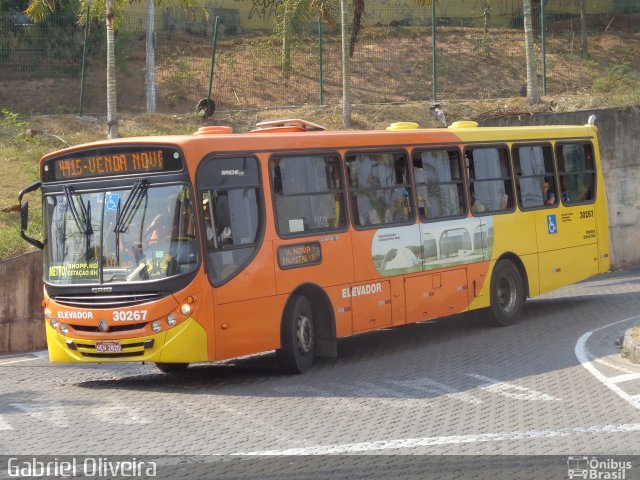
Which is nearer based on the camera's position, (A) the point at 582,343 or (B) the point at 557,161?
(A) the point at 582,343

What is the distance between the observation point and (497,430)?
9.73 m

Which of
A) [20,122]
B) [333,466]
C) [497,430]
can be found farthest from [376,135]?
[20,122]

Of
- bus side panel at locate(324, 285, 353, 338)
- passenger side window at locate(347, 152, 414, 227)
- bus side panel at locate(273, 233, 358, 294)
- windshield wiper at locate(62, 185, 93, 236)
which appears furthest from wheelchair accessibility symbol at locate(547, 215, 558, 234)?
windshield wiper at locate(62, 185, 93, 236)

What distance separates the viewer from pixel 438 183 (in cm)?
1658

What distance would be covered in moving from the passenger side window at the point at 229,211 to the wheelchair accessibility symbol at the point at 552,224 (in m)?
7.30

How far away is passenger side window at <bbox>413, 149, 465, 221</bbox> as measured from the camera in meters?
16.2

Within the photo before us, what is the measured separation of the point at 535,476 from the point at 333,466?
1516mm

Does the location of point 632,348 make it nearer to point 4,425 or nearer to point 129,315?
point 129,315

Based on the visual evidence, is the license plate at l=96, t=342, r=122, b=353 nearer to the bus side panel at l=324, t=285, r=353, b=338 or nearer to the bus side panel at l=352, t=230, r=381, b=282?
the bus side panel at l=324, t=285, r=353, b=338

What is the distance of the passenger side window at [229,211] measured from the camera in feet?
41.1

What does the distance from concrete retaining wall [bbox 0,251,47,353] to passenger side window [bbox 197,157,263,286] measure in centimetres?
594

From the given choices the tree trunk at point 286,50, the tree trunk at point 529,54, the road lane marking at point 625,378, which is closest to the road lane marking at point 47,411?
the road lane marking at point 625,378

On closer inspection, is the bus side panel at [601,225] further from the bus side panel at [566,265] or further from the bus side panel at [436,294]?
the bus side panel at [436,294]

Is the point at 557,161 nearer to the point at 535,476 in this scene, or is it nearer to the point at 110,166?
the point at 110,166
